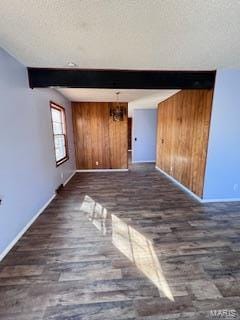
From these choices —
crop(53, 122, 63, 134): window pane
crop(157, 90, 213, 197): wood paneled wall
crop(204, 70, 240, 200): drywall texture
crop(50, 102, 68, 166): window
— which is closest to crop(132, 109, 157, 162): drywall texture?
crop(157, 90, 213, 197): wood paneled wall

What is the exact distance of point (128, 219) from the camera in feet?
9.36

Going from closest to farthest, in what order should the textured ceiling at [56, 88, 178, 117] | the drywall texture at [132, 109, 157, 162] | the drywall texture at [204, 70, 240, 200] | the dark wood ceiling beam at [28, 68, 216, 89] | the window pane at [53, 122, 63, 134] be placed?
the dark wood ceiling beam at [28, 68, 216, 89], the drywall texture at [204, 70, 240, 200], the textured ceiling at [56, 88, 178, 117], the window pane at [53, 122, 63, 134], the drywall texture at [132, 109, 157, 162]

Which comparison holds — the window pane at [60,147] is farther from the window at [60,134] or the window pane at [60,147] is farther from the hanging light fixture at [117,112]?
the hanging light fixture at [117,112]

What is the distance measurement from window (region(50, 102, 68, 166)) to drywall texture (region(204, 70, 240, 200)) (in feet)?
11.1

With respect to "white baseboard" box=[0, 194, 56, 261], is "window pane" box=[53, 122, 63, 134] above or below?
A: above

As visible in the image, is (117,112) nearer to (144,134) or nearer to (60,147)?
(144,134)

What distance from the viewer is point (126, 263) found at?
192cm

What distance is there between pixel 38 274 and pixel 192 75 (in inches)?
139

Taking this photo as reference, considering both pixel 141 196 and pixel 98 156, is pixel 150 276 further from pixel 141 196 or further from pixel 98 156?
pixel 98 156

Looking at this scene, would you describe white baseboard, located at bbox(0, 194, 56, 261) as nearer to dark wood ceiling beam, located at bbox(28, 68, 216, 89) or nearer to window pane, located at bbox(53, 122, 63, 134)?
window pane, located at bbox(53, 122, 63, 134)

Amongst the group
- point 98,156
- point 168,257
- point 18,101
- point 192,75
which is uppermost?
point 192,75

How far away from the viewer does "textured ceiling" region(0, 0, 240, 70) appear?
141 cm

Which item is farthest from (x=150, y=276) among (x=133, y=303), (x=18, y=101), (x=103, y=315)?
(x=18, y=101)

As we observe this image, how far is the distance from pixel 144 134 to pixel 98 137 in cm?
229
